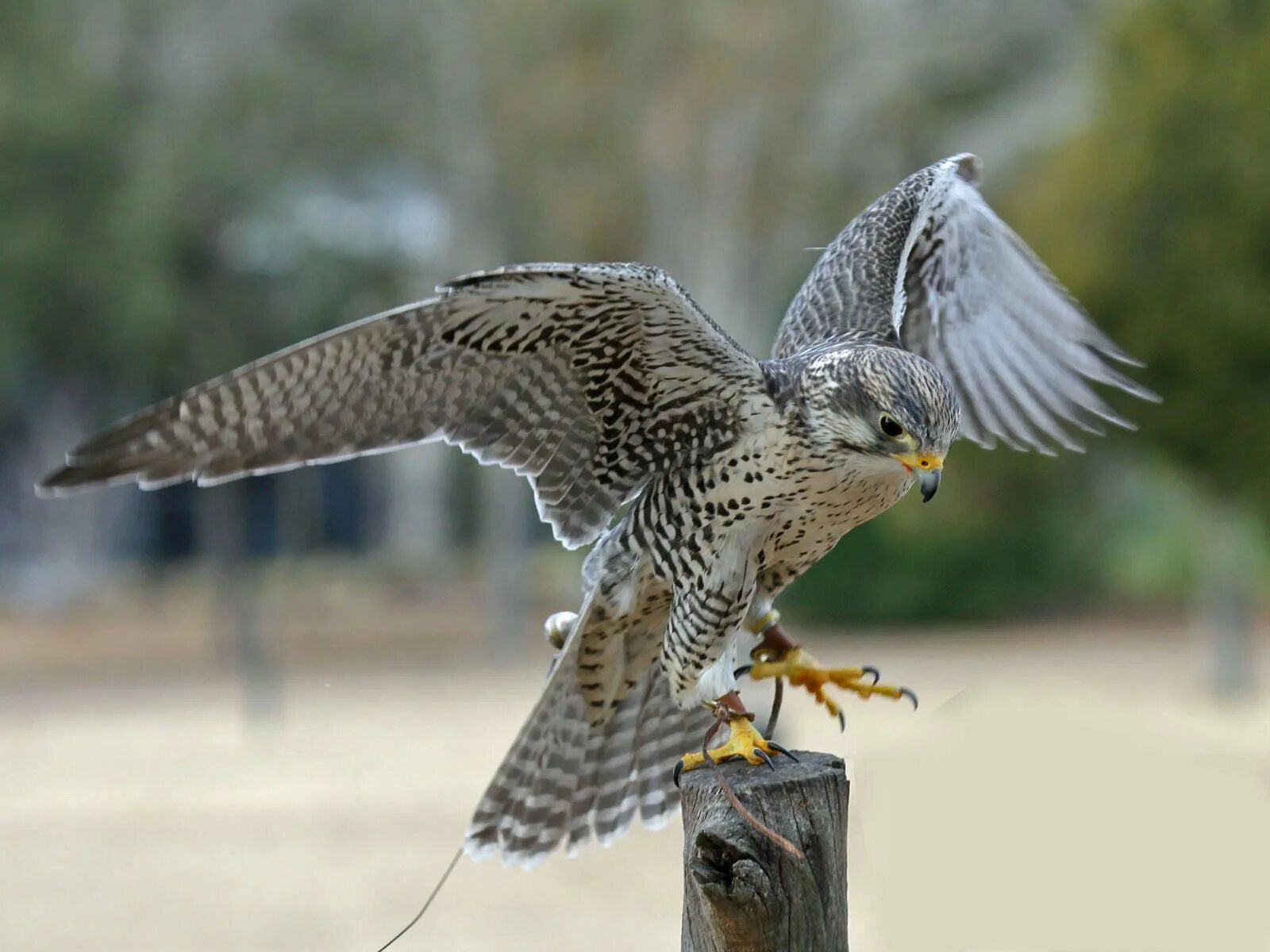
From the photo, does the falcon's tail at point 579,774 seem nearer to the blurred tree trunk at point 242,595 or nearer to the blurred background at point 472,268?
the blurred background at point 472,268

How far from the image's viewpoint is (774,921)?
2.56 metres

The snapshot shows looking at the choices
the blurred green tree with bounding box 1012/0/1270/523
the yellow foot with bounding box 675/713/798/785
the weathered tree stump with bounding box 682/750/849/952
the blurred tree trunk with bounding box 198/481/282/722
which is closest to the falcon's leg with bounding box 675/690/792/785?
the yellow foot with bounding box 675/713/798/785

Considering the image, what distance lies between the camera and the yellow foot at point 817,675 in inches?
128

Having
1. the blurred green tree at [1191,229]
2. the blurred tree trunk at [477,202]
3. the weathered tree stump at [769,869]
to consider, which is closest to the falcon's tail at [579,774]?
the weathered tree stump at [769,869]

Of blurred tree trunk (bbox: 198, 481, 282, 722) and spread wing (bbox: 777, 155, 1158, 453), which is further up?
blurred tree trunk (bbox: 198, 481, 282, 722)

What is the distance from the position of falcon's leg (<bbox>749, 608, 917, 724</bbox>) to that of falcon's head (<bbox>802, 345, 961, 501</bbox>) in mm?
529

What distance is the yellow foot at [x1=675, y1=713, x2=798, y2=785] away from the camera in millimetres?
2887

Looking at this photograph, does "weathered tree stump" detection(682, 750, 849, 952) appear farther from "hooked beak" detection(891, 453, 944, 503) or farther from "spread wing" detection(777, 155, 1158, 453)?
"spread wing" detection(777, 155, 1158, 453)

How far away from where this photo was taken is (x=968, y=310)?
403cm

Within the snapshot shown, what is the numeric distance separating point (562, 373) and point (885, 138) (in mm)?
17166

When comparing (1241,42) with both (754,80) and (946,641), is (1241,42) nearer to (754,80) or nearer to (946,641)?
(754,80)

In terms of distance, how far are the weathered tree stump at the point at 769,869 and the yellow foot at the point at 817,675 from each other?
1.71 feet

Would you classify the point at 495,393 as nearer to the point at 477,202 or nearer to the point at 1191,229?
the point at 1191,229

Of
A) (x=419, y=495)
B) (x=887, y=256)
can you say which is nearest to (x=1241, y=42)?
(x=887, y=256)
